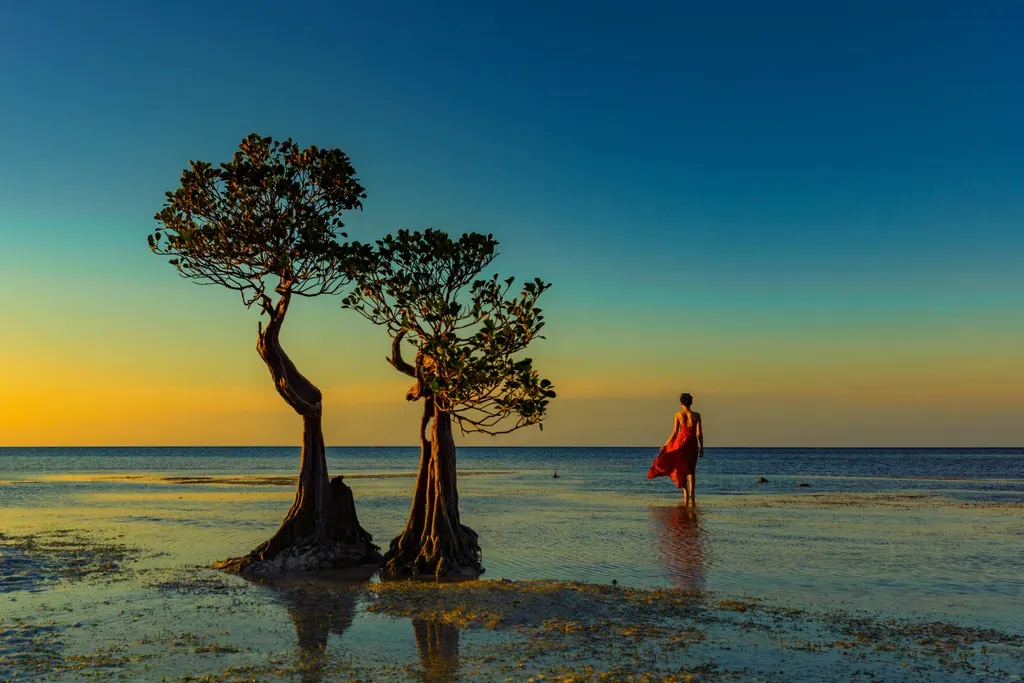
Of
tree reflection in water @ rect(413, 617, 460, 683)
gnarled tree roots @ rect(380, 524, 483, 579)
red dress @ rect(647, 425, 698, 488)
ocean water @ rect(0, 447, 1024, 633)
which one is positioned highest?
red dress @ rect(647, 425, 698, 488)

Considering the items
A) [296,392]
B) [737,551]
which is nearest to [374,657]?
[296,392]

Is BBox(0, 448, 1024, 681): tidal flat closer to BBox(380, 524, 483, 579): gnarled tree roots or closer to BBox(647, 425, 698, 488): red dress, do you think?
BBox(380, 524, 483, 579): gnarled tree roots

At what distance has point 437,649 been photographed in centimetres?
1099

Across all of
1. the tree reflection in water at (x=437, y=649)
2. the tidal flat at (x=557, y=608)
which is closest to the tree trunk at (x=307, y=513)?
the tidal flat at (x=557, y=608)

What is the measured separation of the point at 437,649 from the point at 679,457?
72.9ft

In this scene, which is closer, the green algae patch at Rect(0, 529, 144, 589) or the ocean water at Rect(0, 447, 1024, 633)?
the ocean water at Rect(0, 447, 1024, 633)

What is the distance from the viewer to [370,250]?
16.6 metres

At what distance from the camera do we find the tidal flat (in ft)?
33.6

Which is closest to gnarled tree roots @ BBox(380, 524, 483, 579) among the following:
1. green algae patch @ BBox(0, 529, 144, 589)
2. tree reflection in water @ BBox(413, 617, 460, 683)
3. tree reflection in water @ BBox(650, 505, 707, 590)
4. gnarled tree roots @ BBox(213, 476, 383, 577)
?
gnarled tree roots @ BBox(213, 476, 383, 577)

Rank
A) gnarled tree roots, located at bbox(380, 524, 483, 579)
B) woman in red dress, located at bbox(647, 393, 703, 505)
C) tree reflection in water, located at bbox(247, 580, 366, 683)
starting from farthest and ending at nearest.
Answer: woman in red dress, located at bbox(647, 393, 703, 505) → gnarled tree roots, located at bbox(380, 524, 483, 579) → tree reflection in water, located at bbox(247, 580, 366, 683)

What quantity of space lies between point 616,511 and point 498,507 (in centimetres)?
528

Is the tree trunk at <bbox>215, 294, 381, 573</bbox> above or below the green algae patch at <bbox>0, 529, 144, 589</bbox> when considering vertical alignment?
above

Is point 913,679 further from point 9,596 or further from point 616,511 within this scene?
point 616,511

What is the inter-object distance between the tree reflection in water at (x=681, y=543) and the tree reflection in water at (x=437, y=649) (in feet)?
18.4
